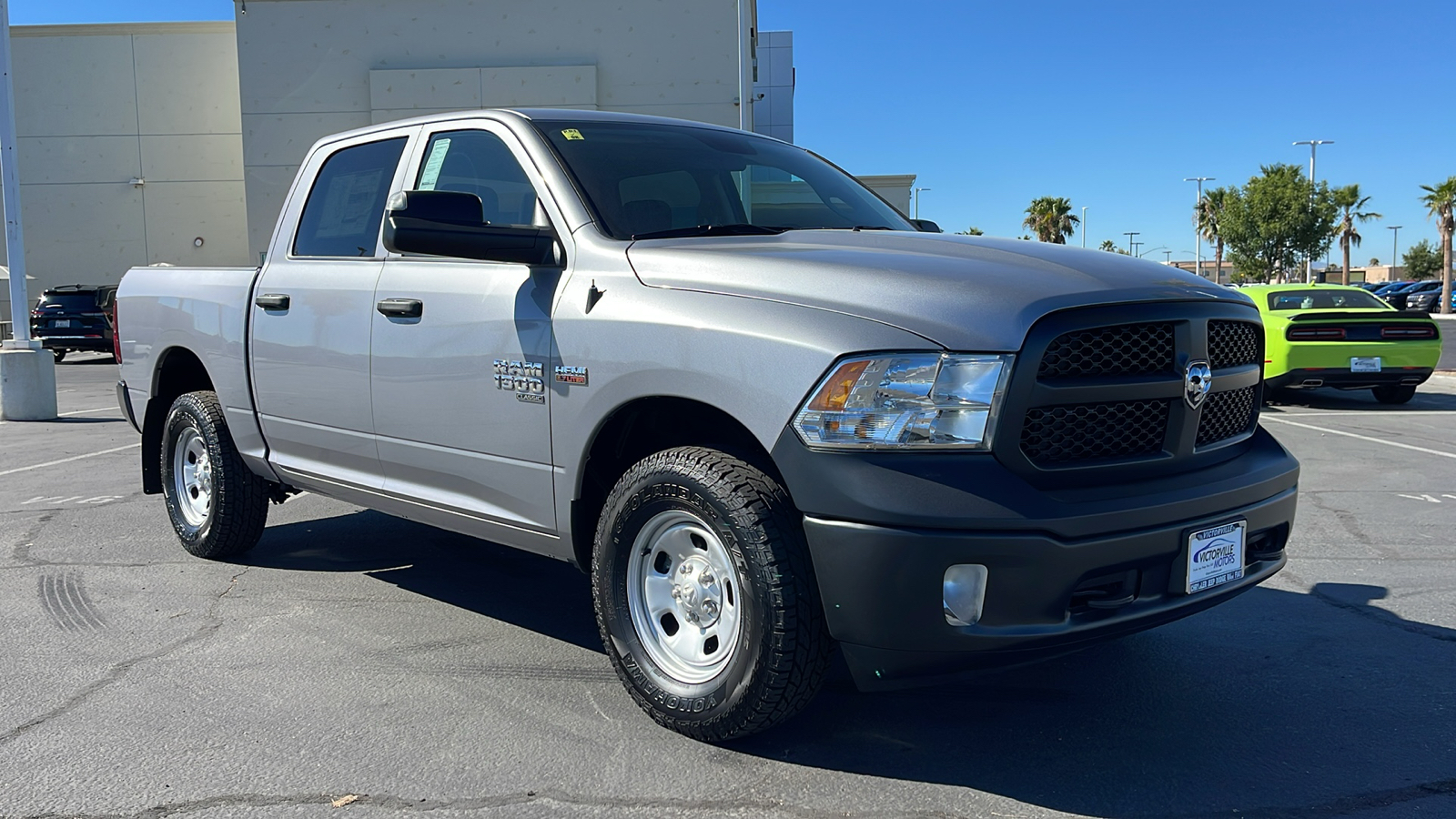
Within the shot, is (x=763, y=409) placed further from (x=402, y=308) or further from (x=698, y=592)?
(x=402, y=308)

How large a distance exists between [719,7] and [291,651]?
22013 millimetres

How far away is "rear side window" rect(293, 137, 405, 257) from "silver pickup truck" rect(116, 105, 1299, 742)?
0.03 metres

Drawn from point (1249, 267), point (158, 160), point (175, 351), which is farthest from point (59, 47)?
point (1249, 267)

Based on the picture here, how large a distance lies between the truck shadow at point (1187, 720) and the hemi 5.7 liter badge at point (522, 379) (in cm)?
105

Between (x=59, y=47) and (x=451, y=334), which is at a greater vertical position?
(x=59, y=47)

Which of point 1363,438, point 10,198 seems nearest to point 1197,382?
point 1363,438

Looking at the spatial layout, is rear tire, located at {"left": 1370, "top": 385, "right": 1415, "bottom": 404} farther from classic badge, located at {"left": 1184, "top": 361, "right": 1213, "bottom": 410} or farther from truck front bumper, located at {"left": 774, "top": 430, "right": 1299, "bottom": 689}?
truck front bumper, located at {"left": 774, "top": 430, "right": 1299, "bottom": 689}

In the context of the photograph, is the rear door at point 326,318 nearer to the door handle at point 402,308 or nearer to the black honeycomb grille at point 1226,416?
the door handle at point 402,308

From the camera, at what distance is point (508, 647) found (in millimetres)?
4219

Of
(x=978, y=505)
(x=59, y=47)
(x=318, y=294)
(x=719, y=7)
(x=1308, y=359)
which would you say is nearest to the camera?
(x=978, y=505)

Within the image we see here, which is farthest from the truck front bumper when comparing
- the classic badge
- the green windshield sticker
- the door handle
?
the green windshield sticker

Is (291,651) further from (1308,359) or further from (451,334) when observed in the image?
(1308,359)

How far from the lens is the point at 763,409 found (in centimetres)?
295

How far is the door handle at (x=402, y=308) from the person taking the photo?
160 inches
